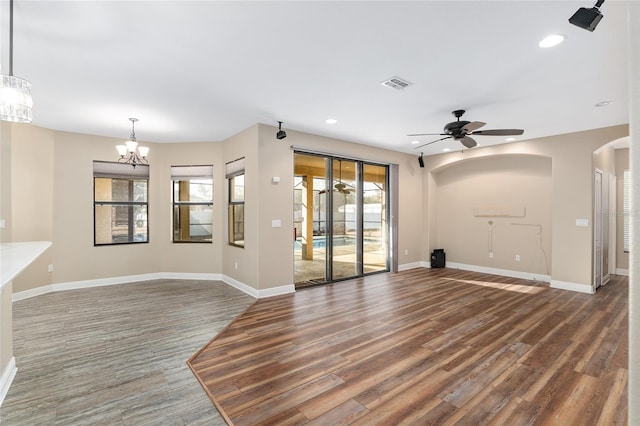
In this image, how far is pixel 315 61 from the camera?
10.2 feet

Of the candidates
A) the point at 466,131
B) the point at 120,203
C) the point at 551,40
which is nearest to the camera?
the point at 551,40

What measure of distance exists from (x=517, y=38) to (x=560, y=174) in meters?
4.29

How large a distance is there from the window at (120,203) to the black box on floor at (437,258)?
21.6ft

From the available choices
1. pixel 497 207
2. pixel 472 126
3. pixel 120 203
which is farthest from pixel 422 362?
pixel 120 203

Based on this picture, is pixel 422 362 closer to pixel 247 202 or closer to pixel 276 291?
pixel 276 291

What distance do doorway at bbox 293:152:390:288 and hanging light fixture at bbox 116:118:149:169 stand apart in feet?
8.83

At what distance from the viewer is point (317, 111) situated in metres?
4.57

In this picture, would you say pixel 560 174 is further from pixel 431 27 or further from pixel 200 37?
pixel 200 37

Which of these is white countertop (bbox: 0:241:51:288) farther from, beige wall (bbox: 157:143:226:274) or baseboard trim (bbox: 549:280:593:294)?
baseboard trim (bbox: 549:280:593:294)

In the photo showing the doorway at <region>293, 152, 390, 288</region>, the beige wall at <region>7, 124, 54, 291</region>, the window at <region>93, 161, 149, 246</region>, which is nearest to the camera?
the beige wall at <region>7, 124, 54, 291</region>

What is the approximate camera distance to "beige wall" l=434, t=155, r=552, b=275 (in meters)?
6.58

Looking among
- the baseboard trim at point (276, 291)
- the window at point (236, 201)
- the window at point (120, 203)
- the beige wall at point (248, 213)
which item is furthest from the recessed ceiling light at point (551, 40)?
the window at point (120, 203)

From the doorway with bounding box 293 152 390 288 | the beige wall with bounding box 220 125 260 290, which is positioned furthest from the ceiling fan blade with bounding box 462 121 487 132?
the beige wall with bounding box 220 125 260 290

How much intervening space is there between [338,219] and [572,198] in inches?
168
